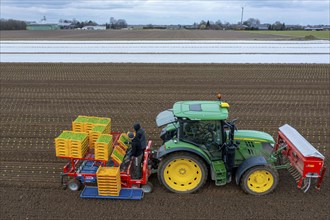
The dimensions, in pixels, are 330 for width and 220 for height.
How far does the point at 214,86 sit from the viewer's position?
51.3 feet

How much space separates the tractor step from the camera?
250 inches

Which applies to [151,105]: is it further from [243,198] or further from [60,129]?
[243,198]

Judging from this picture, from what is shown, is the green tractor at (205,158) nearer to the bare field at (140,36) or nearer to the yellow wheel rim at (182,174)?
the yellow wheel rim at (182,174)

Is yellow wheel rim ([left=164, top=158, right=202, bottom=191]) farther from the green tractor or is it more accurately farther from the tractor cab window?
the tractor cab window

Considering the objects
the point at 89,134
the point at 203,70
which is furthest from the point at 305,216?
the point at 203,70

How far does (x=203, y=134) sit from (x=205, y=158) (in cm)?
47

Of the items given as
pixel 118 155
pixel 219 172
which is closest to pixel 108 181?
pixel 118 155

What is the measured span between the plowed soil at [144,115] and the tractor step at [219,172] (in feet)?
1.02

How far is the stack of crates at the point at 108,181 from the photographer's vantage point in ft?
20.0

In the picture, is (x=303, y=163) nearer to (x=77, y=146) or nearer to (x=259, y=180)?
(x=259, y=180)

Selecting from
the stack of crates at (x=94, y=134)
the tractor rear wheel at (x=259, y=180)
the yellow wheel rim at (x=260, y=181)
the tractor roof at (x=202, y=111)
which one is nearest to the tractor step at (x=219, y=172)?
the tractor rear wheel at (x=259, y=180)

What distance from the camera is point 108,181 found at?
6.16 m

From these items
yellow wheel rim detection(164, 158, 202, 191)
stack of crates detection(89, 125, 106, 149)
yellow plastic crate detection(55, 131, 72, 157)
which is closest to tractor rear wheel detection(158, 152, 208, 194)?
yellow wheel rim detection(164, 158, 202, 191)

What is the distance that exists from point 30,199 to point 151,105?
6853mm
